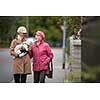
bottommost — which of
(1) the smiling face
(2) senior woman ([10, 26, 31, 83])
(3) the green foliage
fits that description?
(2) senior woman ([10, 26, 31, 83])

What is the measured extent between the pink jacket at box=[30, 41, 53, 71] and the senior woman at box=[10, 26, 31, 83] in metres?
0.10

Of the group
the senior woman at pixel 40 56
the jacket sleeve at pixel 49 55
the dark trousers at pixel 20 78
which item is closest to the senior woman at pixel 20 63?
the dark trousers at pixel 20 78

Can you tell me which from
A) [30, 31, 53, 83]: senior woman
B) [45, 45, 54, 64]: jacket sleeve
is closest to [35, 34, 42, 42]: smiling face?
[30, 31, 53, 83]: senior woman

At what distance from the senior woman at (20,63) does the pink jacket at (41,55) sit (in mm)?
99

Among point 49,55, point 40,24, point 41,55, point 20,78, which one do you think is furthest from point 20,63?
point 40,24

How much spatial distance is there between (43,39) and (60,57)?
0.35m

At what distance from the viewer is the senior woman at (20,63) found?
20531 mm

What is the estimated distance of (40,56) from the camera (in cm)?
2059

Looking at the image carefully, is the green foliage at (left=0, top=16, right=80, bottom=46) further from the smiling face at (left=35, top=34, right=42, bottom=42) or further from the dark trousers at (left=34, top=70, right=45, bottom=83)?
the dark trousers at (left=34, top=70, right=45, bottom=83)

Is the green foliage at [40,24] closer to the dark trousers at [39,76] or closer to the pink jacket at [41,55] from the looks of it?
the pink jacket at [41,55]

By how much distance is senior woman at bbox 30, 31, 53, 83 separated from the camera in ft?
67.5

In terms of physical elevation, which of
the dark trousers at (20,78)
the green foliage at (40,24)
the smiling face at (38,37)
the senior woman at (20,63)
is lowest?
the dark trousers at (20,78)
